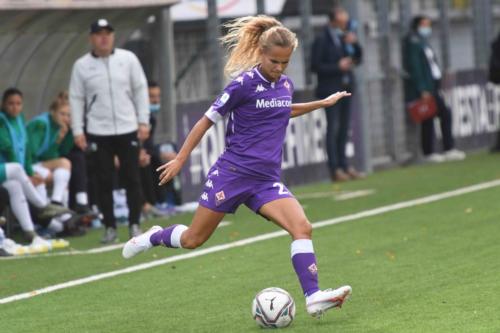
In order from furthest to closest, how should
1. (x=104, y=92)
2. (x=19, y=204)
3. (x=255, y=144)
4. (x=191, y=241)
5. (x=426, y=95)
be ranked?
1. (x=426, y=95)
2. (x=104, y=92)
3. (x=19, y=204)
4. (x=191, y=241)
5. (x=255, y=144)

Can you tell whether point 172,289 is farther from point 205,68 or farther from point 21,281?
point 205,68

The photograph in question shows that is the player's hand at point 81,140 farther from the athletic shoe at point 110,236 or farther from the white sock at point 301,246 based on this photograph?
the white sock at point 301,246

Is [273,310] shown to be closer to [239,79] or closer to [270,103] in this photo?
[270,103]

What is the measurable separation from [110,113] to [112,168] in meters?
0.53

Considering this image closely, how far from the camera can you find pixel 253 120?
347 inches

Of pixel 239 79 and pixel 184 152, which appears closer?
pixel 184 152

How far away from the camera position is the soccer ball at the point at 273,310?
8.20 m

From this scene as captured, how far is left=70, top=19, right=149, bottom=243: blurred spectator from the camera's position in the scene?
1353cm

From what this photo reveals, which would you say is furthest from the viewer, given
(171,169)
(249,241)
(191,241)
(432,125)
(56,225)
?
(432,125)

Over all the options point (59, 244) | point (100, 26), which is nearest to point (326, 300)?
point (59, 244)

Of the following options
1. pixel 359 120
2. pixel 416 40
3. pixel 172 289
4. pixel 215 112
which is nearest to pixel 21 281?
pixel 172 289

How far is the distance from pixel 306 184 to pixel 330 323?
1136cm

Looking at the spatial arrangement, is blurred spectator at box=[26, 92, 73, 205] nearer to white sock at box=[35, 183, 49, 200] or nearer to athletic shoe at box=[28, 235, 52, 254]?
white sock at box=[35, 183, 49, 200]

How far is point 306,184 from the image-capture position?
64.3 ft
